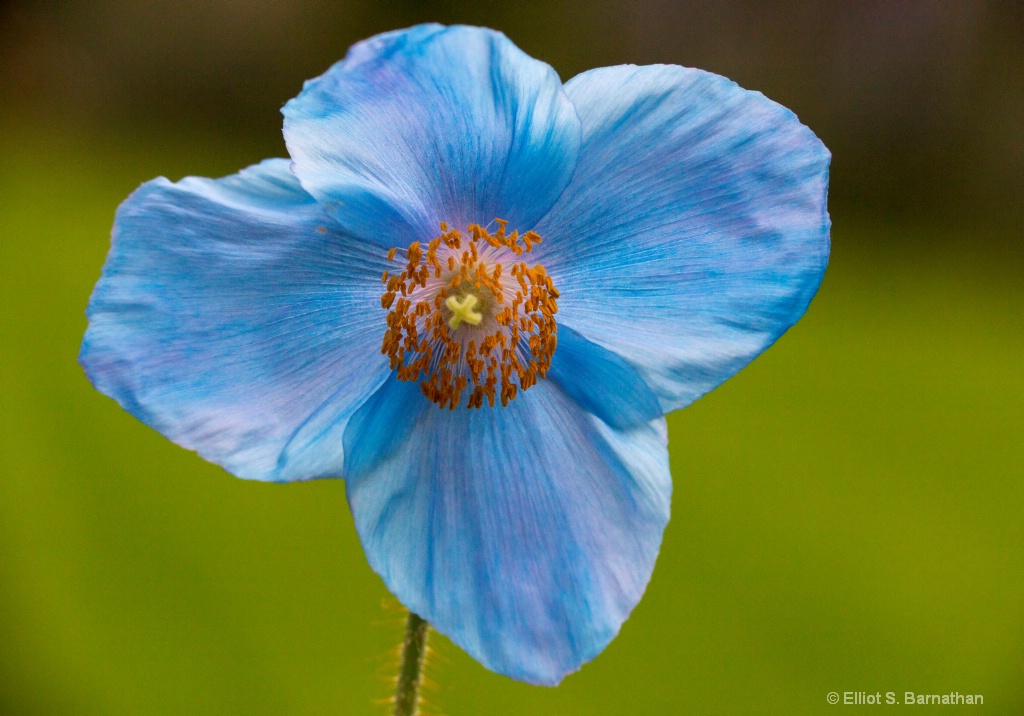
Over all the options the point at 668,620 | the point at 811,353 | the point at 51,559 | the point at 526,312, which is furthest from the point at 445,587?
the point at 811,353

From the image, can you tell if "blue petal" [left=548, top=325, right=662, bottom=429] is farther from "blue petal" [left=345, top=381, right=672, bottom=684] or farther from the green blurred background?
the green blurred background

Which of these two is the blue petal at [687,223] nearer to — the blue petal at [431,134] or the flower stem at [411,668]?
the blue petal at [431,134]

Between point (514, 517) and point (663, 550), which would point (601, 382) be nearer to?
point (514, 517)

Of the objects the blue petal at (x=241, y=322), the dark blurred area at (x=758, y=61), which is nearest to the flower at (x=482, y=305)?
the blue petal at (x=241, y=322)

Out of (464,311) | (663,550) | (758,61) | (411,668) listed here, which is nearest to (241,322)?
(464,311)

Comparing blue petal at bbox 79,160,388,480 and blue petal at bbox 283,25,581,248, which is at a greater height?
blue petal at bbox 283,25,581,248

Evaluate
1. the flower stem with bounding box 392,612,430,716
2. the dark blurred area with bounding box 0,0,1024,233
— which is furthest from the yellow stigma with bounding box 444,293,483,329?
the dark blurred area with bounding box 0,0,1024,233
